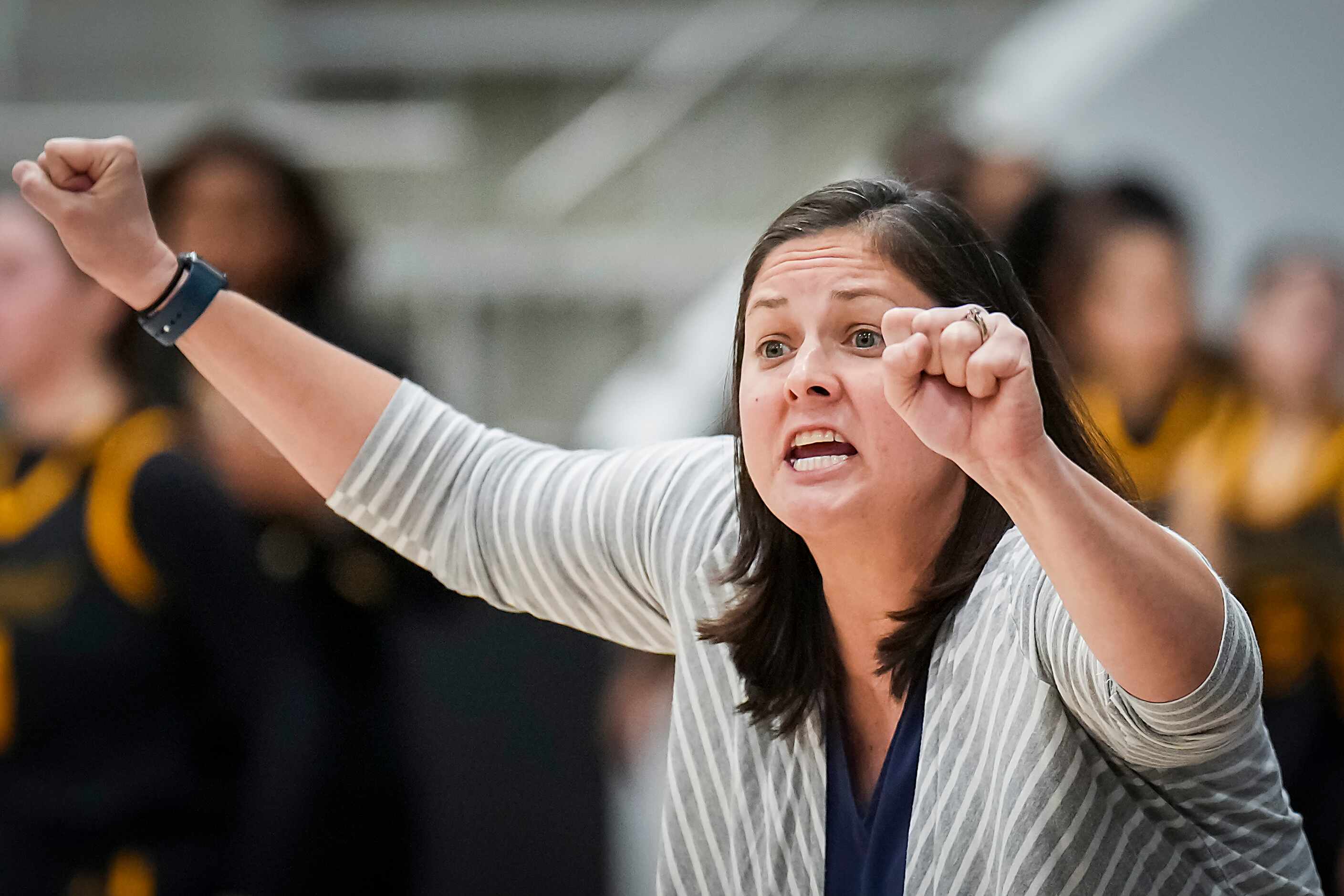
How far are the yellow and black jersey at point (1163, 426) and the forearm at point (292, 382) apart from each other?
1093mm

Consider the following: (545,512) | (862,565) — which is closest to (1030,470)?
(862,565)

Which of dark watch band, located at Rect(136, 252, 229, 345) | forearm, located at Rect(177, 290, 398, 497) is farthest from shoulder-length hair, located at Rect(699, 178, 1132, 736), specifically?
dark watch band, located at Rect(136, 252, 229, 345)

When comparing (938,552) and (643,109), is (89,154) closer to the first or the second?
(938,552)

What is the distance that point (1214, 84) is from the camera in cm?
341

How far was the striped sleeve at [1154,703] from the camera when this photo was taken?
92cm

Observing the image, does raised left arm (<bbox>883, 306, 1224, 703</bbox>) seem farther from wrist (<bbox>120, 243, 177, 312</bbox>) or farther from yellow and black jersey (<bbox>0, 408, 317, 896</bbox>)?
yellow and black jersey (<bbox>0, 408, 317, 896</bbox>)

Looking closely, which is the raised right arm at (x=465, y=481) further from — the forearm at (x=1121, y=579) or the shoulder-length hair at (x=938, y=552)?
the forearm at (x=1121, y=579)

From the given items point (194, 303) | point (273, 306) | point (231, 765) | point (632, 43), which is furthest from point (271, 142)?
point (632, 43)

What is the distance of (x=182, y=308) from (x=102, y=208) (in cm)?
10

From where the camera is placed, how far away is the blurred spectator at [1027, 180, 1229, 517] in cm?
228

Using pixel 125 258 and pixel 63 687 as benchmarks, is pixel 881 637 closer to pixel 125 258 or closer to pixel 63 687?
pixel 125 258

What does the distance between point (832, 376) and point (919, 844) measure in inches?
13.2

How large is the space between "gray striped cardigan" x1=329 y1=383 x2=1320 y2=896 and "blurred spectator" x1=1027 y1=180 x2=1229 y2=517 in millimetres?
1108

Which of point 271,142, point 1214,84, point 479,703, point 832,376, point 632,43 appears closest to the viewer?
point 832,376
